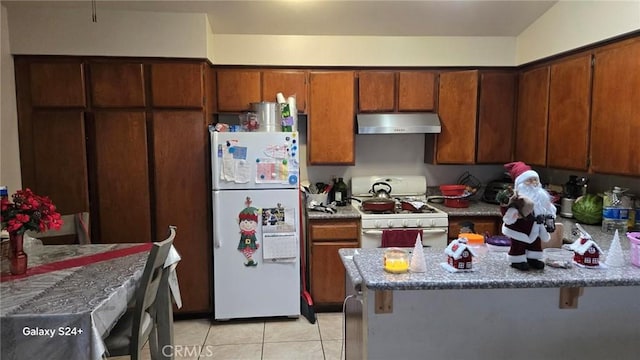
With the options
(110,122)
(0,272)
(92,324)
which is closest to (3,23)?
(110,122)

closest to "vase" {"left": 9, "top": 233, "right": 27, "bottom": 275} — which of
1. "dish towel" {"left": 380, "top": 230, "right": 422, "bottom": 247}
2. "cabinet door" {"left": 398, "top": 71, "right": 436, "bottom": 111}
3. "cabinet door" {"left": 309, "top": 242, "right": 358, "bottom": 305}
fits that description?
"dish towel" {"left": 380, "top": 230, "right": 422, "bottom": 247}

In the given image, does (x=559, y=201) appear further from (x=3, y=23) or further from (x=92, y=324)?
(x=3, y=23)

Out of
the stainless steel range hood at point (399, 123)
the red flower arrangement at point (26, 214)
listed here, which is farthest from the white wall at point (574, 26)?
the red flower arrangement at point (26, 214)

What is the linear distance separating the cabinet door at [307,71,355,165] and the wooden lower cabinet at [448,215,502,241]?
1.06m

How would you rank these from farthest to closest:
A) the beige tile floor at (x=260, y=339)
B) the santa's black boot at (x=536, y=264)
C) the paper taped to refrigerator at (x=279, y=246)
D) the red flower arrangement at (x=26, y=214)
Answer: the paper taped to refrigerator at (x=279, y=246) → the beige tile floor at (x=260, y=339) → the red flower arrangement at (x=26, y=214) → the santa's black boot at (x=536, y=264)

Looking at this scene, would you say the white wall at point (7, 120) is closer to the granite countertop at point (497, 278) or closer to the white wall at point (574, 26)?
the granite countertop at point (497, 278)

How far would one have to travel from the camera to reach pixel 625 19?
8.02 ft

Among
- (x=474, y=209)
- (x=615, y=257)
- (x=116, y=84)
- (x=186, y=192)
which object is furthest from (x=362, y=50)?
(x=615, y=257)

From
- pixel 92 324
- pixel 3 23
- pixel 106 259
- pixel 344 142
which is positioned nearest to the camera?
pixel 92 324

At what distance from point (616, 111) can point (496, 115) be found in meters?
1.11

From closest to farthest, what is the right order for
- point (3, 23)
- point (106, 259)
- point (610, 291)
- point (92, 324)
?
1. point (92, 324)
2. point (610, 291)
3. point (106, 259)
4. point (3, 23)

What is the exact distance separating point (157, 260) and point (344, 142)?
2.04 m

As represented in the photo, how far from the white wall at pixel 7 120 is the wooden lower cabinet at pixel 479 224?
3.42 m

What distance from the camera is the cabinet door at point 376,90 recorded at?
3.55m
